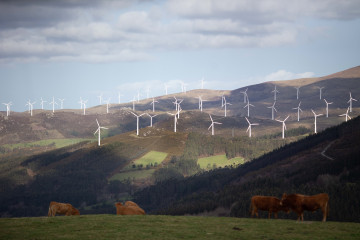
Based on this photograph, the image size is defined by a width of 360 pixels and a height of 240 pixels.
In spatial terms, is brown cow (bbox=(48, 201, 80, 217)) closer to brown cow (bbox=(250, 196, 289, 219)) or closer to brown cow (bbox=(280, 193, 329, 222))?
brown cow (bbox=(250, 196, 289, 219))

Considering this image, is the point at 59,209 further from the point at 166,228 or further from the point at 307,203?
the point at 307,203

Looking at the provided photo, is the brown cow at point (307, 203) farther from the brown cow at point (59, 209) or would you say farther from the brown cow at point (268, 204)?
the brown cow at point (59, 209)

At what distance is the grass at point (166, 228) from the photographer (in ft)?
139

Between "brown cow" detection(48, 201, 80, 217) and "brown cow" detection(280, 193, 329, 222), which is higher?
"brown cow" detection(280, 193, 329, 222)

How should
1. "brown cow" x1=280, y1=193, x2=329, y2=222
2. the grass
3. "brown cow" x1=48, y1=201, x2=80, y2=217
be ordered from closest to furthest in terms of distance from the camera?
1. the grass
2. "brown cow" x1=280, y1=193, x2=329, y2=222
3. "brown cow" x1=48, y1=201, x2=80, y2=217

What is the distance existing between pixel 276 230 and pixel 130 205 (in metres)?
22.8

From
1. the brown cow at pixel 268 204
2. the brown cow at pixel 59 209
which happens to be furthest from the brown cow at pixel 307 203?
the brown cow at pixel 59 209

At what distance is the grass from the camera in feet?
139

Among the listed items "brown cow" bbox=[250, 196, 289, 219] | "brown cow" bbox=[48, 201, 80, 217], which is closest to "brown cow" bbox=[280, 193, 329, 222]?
"brown cow" bbox=[250, 196, 289, 219]

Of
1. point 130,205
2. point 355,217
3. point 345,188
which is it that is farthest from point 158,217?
point 345,188

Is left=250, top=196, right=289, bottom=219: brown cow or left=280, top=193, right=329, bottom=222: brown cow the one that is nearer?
left=280, top=193, right=329, bottom=222: brown cow

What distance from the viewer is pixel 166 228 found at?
151 ft

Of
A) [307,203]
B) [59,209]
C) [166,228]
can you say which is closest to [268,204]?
[307,203]

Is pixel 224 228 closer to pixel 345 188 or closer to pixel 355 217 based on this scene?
pixel 355 217
